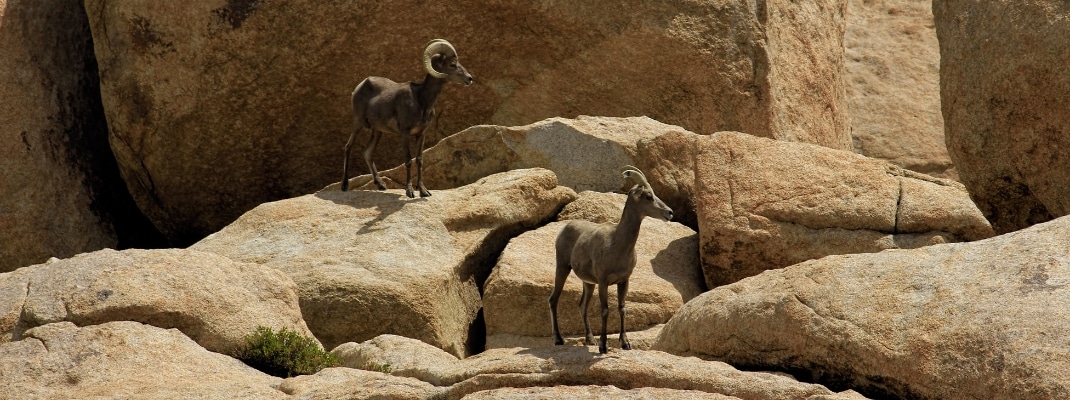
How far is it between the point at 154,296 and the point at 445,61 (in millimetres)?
5773

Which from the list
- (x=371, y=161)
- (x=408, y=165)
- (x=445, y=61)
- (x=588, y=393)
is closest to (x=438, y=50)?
(x=445, y=61)

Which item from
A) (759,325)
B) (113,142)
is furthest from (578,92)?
(759,325)

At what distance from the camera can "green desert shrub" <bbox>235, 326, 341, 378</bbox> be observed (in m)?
13.0

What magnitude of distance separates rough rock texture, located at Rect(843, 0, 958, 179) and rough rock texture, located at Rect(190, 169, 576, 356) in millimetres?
9929

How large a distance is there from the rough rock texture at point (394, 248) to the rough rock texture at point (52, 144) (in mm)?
4452

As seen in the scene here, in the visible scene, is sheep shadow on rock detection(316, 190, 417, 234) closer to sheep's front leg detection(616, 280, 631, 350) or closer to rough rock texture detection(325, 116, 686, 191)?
rough rock texture detection(325, 116, 686, 191)

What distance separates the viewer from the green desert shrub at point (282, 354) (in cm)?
1299

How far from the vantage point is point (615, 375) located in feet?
35.9

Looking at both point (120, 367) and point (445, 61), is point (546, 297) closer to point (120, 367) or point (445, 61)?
point (445, 61)

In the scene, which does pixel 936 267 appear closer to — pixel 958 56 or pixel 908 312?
pixel 908 312

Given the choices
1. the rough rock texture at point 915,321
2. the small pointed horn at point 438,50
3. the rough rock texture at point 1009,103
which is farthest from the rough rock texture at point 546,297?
the rough rock texture at point 1009,103

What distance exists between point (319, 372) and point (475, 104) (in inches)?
361

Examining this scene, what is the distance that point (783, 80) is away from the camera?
21.1m

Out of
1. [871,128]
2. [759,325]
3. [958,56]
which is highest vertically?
[958,56]
